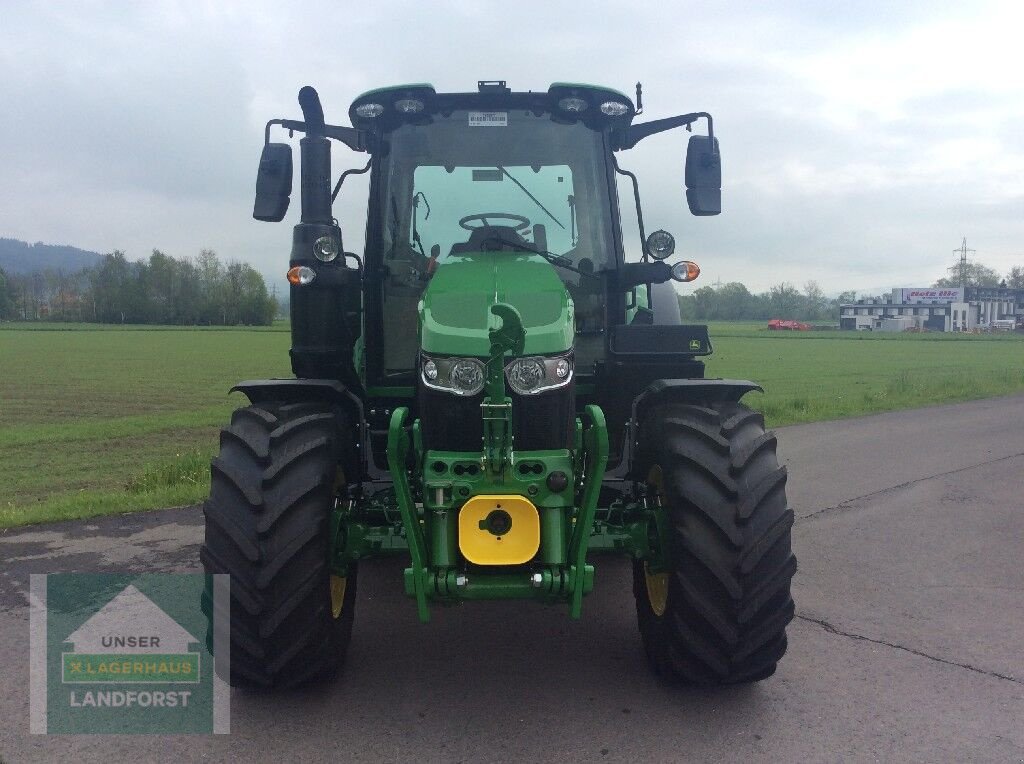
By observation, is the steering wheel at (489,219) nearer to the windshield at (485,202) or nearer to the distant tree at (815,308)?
the windshield at (485,202)

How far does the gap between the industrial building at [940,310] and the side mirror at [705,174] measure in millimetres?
106709

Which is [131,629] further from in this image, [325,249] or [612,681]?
[612,681]

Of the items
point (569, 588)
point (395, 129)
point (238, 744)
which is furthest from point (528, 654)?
point (395, 129)

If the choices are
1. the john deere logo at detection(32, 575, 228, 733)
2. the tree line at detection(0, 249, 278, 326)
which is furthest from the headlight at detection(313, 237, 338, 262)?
the tree line at detection(0, 249, 278, 326)

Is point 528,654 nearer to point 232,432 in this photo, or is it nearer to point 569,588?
point 569,588

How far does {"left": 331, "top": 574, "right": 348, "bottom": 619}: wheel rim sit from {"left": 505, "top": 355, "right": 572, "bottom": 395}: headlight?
4.14ft

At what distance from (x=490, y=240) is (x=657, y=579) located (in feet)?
6.19

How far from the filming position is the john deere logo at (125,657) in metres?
3.75

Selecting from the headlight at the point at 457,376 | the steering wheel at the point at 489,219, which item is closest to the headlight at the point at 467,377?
the headlight at the point at 457,376

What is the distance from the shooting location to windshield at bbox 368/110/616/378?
4.90 m

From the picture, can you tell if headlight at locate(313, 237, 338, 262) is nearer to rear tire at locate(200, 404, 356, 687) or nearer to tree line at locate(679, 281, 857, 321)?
rear tire at locate(200, 404, 356, 687)

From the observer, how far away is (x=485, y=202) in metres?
4.96

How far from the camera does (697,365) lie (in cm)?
495

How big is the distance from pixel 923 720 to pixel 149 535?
5469 millimetres
